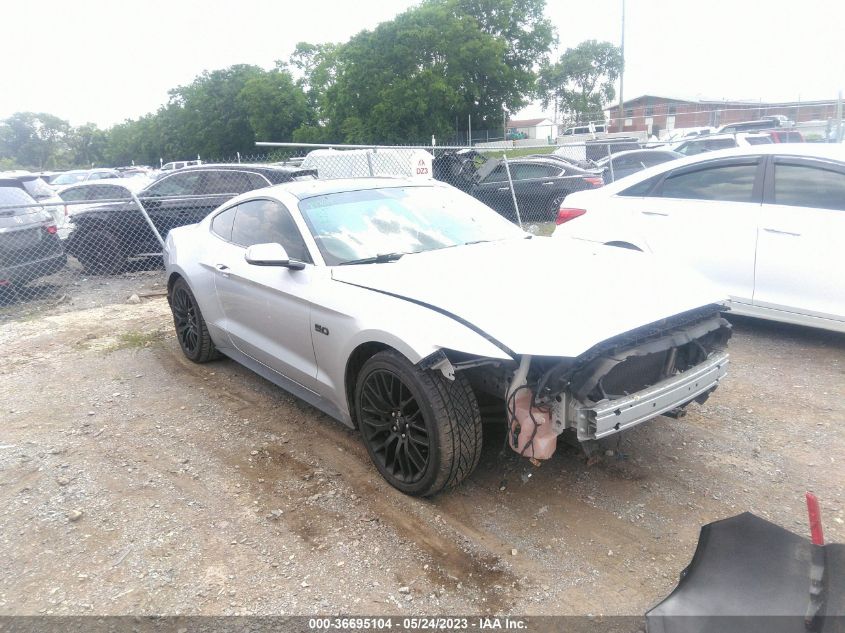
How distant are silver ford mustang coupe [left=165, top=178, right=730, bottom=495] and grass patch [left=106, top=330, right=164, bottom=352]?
7.46ft

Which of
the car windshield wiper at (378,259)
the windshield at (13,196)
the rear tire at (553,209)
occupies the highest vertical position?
the windshield at (13,196)

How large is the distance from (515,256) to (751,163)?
3.09 metres

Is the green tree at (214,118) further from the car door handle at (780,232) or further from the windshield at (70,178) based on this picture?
the car door handle at (780,232)

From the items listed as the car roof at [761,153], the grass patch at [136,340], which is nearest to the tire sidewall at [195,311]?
the grass patch at [136,340]

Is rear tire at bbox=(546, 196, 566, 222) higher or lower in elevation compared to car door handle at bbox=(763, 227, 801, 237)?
lower

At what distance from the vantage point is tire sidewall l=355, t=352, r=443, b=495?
2984mm

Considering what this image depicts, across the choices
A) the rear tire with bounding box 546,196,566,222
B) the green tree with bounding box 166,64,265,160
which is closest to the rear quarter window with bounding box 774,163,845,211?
the rear tire with bounding box 546,196,566,222

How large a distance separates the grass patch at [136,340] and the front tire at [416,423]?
376 centimetres

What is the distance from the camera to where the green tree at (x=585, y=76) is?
7825cm

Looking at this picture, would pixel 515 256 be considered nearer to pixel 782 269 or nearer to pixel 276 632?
pixel 276 632

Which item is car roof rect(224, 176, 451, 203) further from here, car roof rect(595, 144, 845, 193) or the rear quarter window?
the rear quarter window

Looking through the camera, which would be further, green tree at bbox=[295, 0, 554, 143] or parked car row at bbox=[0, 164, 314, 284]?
green tree at bbox=[295, 0, 554, 143]

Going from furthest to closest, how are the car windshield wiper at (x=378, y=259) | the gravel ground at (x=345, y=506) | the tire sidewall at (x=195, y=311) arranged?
the tire sidewall at (x=195, y=311) → the car windshield wiper at (x=378, y=259) → the gravel ground at (x=345, y=506)

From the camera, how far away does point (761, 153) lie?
5406 mm
